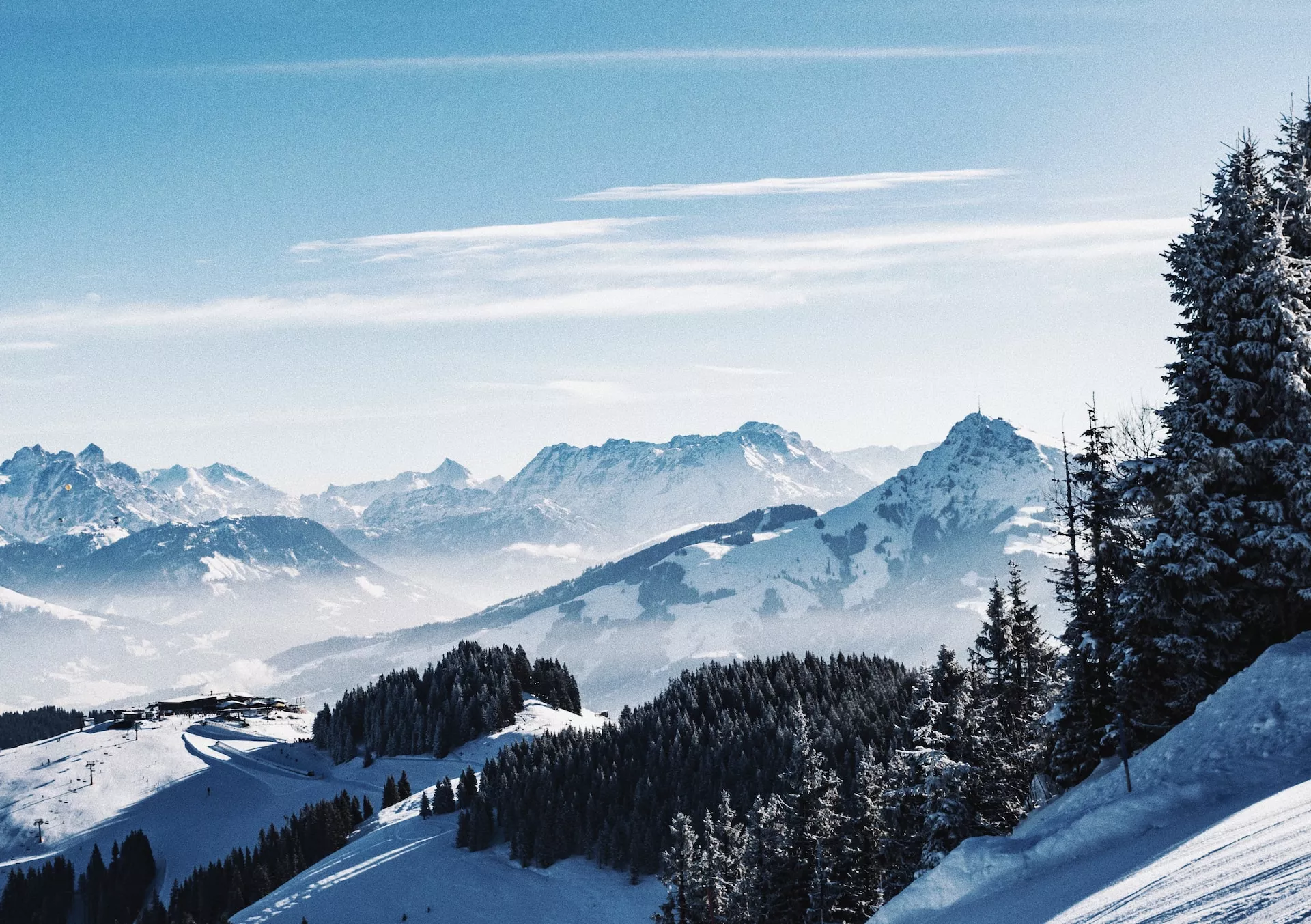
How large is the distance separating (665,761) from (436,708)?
237ft

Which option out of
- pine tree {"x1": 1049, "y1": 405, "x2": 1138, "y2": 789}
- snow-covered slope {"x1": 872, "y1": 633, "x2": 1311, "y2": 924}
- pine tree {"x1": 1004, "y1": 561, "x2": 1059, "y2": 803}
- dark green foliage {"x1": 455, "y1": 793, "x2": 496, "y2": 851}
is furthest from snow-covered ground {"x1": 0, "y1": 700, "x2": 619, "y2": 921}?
snow-covered slope {"x1": 872, "y1": 633, "x2": 1311, "y2": 924}

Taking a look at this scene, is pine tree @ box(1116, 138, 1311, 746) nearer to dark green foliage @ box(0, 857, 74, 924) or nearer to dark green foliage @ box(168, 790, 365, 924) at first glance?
dark green foliage @ box(168, 790, 365, 924)

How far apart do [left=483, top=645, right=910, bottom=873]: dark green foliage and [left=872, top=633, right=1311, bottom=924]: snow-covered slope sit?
2821 inches

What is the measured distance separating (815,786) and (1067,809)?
1929cm

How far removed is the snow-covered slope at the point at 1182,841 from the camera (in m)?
14.3

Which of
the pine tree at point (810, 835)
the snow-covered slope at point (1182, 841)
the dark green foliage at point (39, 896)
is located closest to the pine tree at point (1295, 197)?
the snow-covered slope at point (1182, 841)

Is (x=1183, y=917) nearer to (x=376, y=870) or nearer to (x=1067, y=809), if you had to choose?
(x=1067, y=809)

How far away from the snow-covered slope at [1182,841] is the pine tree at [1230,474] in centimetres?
363

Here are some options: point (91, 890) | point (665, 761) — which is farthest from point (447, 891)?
point (91, 890)

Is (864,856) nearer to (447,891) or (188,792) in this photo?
(447,891)

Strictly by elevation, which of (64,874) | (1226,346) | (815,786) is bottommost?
(64,874)

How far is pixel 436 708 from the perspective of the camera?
18138 cm

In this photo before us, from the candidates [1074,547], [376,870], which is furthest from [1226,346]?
[376,870]

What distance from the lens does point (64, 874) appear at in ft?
489
